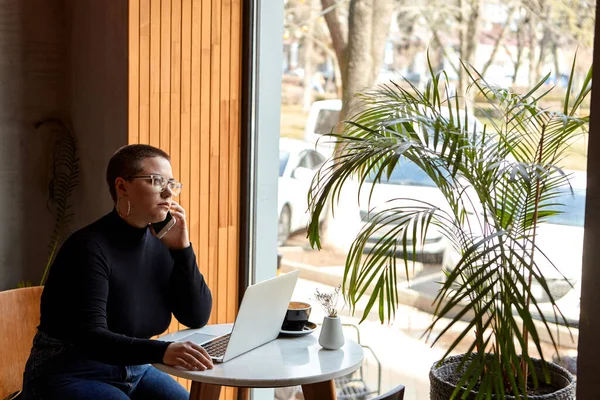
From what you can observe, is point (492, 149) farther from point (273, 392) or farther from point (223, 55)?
point (273, 392)

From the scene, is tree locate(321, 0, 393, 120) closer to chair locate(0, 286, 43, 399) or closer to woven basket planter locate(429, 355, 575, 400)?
woven basket planter locate(429, 355, 575, 400)

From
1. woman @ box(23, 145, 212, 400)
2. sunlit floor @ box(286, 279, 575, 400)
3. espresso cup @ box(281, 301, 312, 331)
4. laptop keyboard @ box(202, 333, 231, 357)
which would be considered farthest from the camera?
sunlit floor @ box(286, 279, 575, 400)

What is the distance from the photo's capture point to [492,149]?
96.8 inches

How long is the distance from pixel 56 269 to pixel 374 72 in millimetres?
1501

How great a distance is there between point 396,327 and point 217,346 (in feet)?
2.96

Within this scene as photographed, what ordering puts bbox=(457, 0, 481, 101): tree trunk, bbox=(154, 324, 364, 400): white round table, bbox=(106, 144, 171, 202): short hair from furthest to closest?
bbox=(457, 0, 481, 101): tree trunk
bbox=(106, 144, 171, 202): short hair
bbox=(154, 324, 364, 400): white round table

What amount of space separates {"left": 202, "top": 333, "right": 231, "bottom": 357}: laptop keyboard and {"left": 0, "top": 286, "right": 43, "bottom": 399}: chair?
77cm

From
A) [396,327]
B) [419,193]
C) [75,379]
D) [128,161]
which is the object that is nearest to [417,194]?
[419,193]

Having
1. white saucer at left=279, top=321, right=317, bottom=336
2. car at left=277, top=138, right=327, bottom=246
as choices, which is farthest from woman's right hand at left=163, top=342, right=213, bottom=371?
car at left=277, top=138, right=327, bottom=246

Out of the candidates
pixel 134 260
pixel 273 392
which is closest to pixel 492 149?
pixel 134 260

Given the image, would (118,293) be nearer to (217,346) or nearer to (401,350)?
(217,346)

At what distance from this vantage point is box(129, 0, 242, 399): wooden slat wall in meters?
3.46

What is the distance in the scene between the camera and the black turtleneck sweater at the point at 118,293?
251cm

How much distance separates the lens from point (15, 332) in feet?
9.84
